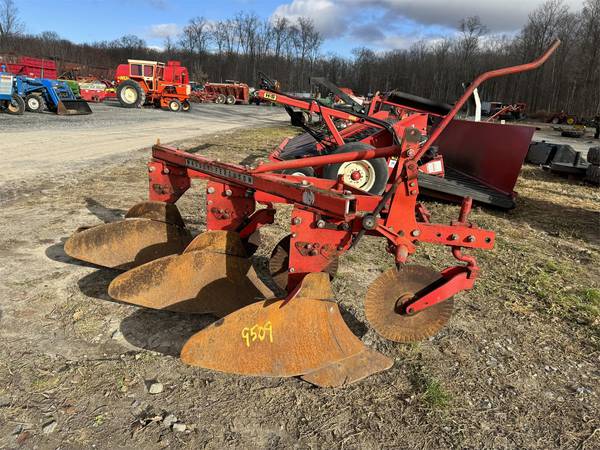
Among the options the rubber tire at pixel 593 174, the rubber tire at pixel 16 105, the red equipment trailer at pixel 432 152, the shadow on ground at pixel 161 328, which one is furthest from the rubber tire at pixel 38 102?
the rubber tire at pixel 593 174

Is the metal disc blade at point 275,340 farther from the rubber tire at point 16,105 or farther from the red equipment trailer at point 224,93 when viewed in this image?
the red equipment trailer at point 224,93

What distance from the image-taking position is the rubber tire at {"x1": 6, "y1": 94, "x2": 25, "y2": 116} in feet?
52.8

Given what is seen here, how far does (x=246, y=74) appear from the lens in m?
73.0

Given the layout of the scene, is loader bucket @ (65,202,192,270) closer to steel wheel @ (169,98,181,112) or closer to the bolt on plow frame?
the bolt on plow frame

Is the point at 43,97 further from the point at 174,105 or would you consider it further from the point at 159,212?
the point at 159,212

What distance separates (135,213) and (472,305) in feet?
9.77

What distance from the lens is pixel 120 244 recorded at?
368 centimetres

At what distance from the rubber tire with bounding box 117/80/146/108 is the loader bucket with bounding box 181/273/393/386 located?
23.9 metres

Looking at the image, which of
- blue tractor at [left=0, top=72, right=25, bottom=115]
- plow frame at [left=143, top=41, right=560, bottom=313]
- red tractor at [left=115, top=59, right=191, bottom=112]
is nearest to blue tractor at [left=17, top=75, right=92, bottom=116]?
blue tractor at [left=0, top=72, right=25, bottom=115]


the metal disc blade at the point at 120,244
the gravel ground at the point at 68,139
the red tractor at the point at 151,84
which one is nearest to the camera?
the metal disc blade at the point at 120,244

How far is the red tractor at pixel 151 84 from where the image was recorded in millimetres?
23766

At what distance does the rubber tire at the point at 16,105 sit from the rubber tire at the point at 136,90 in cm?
779

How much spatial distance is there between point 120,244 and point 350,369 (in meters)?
2.21

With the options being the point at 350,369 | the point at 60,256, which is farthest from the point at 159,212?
the point at 350,369
